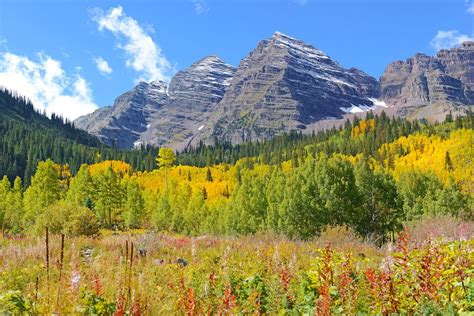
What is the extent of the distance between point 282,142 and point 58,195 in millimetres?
146100

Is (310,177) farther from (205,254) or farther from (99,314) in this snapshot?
(99,314)

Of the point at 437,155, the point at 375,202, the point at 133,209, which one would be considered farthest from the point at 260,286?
the point at 437,155

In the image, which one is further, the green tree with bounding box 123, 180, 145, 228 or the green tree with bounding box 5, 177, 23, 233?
the green tree with bounding box 123, 180, 145, 228

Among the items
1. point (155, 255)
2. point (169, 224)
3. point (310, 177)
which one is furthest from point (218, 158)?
point (155, 255)

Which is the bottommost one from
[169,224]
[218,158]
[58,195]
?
[169,224]

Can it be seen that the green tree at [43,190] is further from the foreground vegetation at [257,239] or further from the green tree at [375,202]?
the green tree at [375,202]

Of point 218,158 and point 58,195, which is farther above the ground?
point 218,158

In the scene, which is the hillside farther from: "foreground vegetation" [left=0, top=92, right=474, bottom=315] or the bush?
the bush

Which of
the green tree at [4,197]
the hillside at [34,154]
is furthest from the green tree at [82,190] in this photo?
the hillside at [34,154]

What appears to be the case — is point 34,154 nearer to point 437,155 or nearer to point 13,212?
point 13,212

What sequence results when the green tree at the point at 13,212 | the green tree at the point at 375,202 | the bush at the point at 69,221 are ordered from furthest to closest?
1. the green tree at the point at 13,212
2. the green tree at the point at 375,202
3. the bush at the point at 69,221

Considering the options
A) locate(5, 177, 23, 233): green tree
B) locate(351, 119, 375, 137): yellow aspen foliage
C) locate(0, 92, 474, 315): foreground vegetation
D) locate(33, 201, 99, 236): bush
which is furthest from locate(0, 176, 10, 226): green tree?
locate(351, 119, 375, 137): yellow aspen foliage

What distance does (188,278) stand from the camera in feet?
27.2

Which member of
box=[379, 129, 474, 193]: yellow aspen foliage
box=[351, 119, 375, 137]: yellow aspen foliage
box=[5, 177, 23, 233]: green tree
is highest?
box=[351, 119, 375, 137]: yellow aspen foliage
